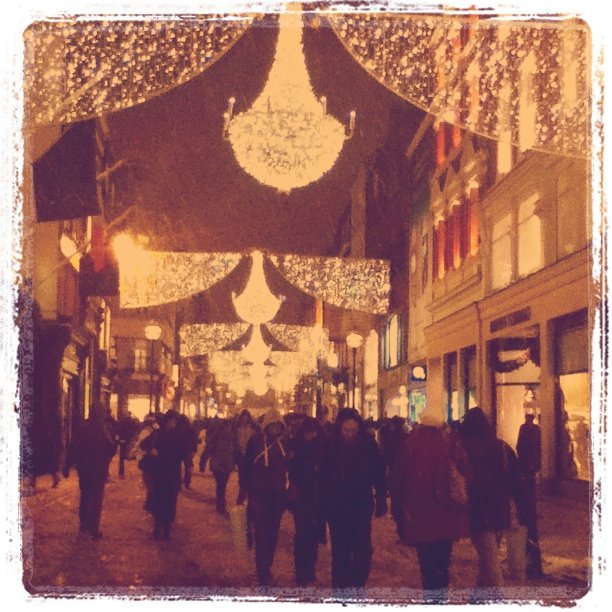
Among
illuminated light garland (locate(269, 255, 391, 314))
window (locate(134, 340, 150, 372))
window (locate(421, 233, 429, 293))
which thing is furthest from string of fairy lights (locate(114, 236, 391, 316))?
window (locate(134, 340, 150, 372))

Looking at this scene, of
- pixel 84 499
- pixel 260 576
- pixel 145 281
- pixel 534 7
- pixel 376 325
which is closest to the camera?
pixel 534 7

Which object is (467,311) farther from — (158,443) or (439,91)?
(439,91)

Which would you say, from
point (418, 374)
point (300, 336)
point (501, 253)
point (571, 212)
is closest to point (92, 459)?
point (571, 212)

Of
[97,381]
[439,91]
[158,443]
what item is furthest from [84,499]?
[97,381]

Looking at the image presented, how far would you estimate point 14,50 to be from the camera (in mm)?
8961

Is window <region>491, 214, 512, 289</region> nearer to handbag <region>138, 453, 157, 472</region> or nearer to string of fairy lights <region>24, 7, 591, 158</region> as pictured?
handbag <region>138, 453, 157, 472</region>

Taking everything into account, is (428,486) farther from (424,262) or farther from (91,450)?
(424,262)

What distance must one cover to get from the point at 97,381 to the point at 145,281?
2238cm

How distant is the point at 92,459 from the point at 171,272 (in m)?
7.66

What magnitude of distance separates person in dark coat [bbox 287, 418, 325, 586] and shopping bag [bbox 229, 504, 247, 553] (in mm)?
2577

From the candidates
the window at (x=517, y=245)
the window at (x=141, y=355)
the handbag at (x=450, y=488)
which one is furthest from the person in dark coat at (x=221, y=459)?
the window at (x=141, y=355)

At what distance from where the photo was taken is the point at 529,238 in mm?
24750

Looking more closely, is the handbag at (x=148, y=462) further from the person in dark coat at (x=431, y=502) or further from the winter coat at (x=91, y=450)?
the person in dark coat at (x=431, y=502)

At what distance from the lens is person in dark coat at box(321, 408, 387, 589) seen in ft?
31.5
